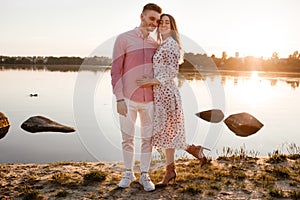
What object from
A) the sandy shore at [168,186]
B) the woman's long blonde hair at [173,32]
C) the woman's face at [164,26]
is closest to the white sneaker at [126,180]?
the sandy shore at [168,186]

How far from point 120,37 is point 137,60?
319 millimetres

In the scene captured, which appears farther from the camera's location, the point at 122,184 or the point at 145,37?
the point at 122,184

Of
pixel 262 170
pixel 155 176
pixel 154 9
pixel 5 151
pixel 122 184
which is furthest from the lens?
pixel 5 151

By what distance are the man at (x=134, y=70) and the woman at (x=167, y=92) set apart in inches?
3.2

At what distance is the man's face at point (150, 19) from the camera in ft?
12.4

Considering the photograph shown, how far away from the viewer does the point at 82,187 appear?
434 centimetres

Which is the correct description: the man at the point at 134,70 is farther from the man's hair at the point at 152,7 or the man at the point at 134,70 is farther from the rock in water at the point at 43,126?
the rock in water at the point at 43,126

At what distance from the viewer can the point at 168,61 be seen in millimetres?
3840

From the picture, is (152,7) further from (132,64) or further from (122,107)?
(122,107)

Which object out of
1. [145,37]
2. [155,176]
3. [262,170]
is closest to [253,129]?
[262,170]

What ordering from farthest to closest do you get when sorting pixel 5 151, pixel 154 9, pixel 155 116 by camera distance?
pixel 5 151, pixel 155 116, pixel 154 9

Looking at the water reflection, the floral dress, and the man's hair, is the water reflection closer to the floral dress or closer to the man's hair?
the floral dress

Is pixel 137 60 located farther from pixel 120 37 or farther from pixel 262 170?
pixel 262 170

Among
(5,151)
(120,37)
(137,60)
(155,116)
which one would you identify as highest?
(120,37)
